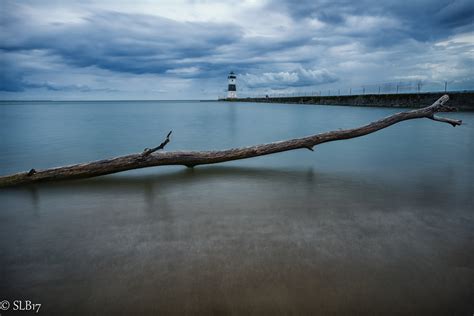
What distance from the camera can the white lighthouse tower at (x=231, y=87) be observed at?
111 meters

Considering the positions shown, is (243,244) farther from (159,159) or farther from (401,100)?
(401,100)

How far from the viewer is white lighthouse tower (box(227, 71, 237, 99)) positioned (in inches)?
4353

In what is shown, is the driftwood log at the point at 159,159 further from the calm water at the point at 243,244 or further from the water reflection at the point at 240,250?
the water reflection at the point at 240,250

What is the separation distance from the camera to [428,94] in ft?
102

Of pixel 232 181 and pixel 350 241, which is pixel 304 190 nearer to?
pixel 232 181

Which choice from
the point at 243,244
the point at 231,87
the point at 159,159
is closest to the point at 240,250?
the point at 243,244

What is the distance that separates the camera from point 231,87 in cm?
11581

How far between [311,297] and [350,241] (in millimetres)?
963

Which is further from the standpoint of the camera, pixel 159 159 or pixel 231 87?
pixel 231 87

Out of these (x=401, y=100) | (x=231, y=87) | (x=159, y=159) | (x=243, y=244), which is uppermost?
(x=231, y=87)

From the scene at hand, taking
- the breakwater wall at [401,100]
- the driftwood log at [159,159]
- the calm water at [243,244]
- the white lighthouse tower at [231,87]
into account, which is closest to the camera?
the calm water at [243,244]

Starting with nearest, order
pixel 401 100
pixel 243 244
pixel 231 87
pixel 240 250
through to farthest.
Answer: pixel 240 250
pixel 243 244
pixel 401 100
pixel 231 87

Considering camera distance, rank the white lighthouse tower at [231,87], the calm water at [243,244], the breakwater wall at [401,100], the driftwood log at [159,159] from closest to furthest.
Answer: the calm water at [243,244] < the driftwood log at [159,159] < the breakwater wall at [401,100] < the white lighthouse tower at [231,87]

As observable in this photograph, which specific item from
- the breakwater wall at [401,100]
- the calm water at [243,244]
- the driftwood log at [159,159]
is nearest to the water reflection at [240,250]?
the calm water at [243,244]
